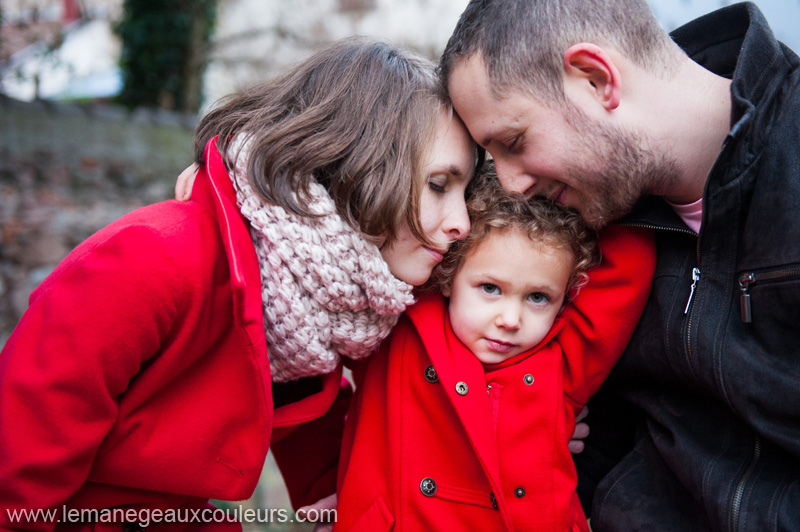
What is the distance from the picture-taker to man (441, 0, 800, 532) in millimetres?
1685

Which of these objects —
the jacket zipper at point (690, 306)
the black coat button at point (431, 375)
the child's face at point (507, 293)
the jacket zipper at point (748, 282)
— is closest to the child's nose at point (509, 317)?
the child's face at point (507, 293)

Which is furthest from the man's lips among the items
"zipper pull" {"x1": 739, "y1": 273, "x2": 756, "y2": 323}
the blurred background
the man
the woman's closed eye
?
the blurred background

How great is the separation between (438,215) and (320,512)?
1106 mm

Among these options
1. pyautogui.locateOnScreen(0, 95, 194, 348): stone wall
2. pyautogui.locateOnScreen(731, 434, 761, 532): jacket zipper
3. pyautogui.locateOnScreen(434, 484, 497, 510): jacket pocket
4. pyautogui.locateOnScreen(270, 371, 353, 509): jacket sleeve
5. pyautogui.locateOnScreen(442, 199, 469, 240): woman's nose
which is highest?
pyautogui.locateOnScreen(442, 199, 469, 240): woman's nose

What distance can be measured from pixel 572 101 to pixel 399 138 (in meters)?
0.53

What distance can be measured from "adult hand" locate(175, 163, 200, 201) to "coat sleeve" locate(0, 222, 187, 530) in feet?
1.35

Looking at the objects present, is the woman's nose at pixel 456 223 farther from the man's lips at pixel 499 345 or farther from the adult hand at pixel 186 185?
the adult hand at pixel 186 185

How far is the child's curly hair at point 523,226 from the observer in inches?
81.4

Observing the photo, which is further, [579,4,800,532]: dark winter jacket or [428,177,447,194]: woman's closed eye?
[428,177,447,194]: woman's closed eye

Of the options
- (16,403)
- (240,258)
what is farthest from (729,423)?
(16,403)

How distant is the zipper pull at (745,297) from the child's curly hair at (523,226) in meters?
0.49

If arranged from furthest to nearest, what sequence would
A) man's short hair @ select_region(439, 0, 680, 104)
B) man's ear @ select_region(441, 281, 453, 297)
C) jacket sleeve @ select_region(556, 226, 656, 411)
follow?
man's ear @ select_region(441, 281, 453, 297) < jacket sleeve @ select_region(556, 226, 656, 411) < man's short hair @ select_region(439, 0, 680, 104)

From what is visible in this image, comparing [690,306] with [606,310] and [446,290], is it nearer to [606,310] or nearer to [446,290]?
[606,310]

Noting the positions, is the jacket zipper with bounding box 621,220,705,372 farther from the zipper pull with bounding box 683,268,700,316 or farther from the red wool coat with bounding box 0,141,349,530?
the red wool coat with bounding box 0,141,349,530
